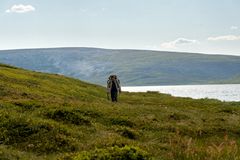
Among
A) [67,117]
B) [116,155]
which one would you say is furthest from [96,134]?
[116,155]

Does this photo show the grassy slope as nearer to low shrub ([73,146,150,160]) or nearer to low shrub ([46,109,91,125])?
low shrub ([46,109,91,125])

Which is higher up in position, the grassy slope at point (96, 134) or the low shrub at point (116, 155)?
the low shrub at point (116, 155)

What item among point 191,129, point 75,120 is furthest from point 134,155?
point 191,129

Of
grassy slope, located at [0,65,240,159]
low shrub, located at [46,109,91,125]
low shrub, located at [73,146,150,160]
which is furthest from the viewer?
low shrub, located at [46,109,91,125]

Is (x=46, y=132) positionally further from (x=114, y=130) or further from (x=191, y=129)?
(x=191, y=129)

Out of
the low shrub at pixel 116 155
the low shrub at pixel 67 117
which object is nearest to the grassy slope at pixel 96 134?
the low shrub at pixel 67 117

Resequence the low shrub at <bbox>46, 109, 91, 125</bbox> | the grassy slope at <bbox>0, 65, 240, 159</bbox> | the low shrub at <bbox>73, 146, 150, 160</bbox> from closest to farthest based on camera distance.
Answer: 1. the low shrub at <bbox>73, 146, 150, 160</bbox>
2. the grassy slope at <bbox>0, 65, 240, 159</bbox>
3. the low shrub at <bbox>46, 109, 91, 125</bbox>

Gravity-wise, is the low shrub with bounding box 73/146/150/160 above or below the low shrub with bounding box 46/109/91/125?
above

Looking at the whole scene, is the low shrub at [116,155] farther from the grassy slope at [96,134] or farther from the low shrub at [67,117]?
the low shrub at [67,117]

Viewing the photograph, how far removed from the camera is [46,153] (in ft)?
66.8

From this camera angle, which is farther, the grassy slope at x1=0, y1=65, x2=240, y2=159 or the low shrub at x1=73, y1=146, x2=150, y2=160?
the grassy slope at x1=0, y1=65, x2=240, y2=159

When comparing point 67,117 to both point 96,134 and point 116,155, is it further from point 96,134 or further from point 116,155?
point 116,155

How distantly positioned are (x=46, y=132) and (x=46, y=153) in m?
2.87

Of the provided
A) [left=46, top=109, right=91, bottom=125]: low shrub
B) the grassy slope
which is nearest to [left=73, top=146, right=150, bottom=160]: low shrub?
the grassy slope
